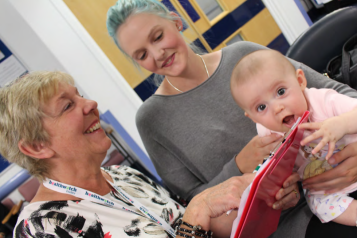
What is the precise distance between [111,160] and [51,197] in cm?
260

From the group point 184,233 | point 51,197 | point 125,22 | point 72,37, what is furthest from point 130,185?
point 72,37

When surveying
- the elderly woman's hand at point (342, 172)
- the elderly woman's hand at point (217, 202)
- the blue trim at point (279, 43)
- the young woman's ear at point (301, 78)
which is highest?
the young woman's ear at point (301, 78)

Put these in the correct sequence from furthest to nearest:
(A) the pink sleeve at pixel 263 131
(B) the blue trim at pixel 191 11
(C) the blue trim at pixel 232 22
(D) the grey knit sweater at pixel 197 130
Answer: (C) the blue trim at pixel 232 22
(B) the blue trim at pixel 191 11
(D) the grey knit sweater at pixel 197 130
(A) the pink sleeve at pixel 263 131

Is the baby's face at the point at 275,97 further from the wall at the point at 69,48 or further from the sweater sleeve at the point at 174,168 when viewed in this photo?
the wall at the point at 69,48

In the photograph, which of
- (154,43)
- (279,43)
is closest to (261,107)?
(154,43)

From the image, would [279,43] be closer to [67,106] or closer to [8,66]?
[67,106]

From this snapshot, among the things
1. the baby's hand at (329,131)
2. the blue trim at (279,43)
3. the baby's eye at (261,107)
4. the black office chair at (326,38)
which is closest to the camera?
the baby's hand at (329,131)

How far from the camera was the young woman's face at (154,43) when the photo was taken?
1.38 meters

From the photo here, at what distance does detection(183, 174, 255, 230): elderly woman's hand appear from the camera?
37.9 inches

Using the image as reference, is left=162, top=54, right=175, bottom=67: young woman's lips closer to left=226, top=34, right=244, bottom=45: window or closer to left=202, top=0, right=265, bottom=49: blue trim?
left=202, top=0, right=265, bottom=49: blue trim

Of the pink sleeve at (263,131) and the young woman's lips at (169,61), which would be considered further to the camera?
the young woman's lips at (169,61)

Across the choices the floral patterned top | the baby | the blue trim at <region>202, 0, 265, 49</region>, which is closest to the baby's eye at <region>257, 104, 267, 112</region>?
the baby

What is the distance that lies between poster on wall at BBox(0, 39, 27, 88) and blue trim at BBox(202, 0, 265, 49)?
8.21ft

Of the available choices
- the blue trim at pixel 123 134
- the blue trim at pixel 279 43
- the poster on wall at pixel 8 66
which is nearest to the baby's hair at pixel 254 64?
the blue trim at pixel 123 134
